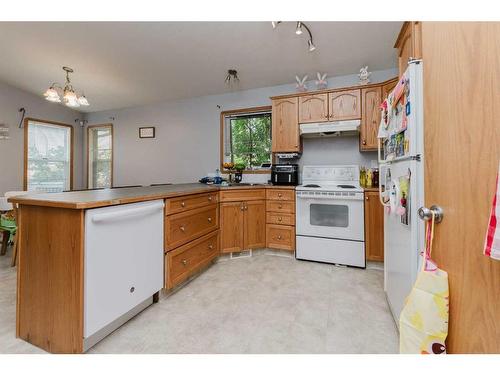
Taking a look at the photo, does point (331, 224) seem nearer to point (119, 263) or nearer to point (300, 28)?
point (300, 28)

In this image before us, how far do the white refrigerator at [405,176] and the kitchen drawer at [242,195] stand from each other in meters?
1.53

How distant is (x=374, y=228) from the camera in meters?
2.52

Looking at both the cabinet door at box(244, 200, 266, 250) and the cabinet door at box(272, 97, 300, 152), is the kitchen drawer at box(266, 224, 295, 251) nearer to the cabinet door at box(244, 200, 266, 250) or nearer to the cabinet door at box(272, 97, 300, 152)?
the cabinet door at box(244, 200, 266, 250)

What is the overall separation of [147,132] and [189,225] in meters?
3.01

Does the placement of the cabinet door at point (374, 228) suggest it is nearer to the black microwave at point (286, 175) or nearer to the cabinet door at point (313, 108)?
the black microwave at point (286, 175)

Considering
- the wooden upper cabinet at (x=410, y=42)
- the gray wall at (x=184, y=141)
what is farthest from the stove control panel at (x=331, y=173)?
the wooden upper cabinet at (x=410, y=42)

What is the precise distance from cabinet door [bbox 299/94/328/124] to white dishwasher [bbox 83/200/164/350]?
2.12m

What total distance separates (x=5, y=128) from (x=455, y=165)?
219 inches

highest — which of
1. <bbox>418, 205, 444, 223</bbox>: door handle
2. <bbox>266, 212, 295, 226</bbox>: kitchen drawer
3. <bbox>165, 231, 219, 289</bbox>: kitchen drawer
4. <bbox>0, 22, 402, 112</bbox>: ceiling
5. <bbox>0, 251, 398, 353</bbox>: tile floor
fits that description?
<bbox>0, 22, 402, 112</bbox>: ceiling

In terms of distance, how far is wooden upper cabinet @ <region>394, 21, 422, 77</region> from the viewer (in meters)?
1.19

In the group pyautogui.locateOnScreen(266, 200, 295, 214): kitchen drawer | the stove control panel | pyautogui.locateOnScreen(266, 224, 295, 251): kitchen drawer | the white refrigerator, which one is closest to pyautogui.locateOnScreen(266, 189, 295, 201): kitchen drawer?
pyautogui.locateOnScreen(266, 200, 295, 214): kitchen drawer
